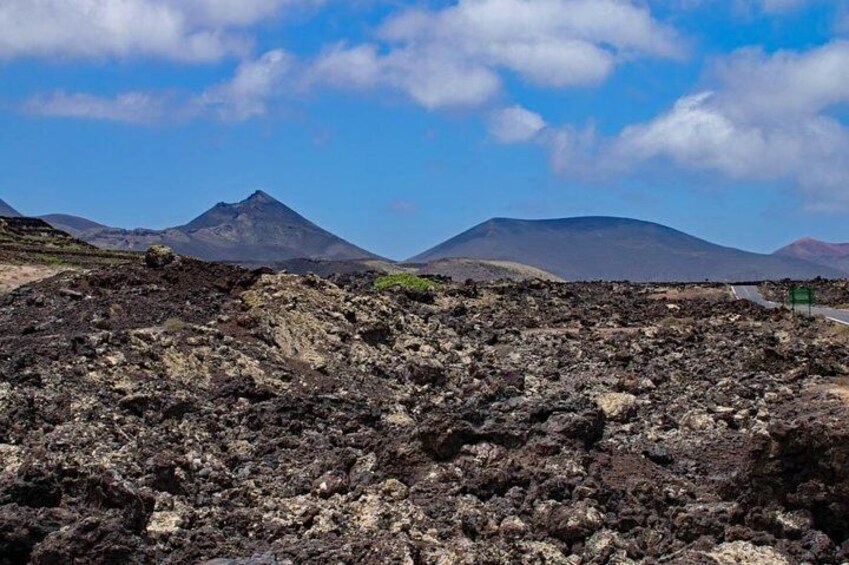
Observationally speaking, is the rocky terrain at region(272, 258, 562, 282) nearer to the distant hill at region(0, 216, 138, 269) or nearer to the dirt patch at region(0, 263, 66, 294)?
the distant hill at region(0, 216, 138, 269)

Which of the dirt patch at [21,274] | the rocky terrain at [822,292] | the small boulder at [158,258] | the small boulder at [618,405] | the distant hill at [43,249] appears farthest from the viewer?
the distant hill at [43,249]

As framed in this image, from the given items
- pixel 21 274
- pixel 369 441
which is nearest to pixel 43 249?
pixel 21 274

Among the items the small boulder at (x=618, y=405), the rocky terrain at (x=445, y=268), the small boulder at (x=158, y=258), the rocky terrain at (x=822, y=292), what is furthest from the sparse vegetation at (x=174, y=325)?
the rocky terrain at (x=445, y=268)

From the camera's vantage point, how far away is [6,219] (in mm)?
80688

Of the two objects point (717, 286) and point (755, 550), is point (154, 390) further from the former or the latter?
point (717, 286)

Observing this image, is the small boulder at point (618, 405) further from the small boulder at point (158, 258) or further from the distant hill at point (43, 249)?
→ the distant hill at point (43, 249)

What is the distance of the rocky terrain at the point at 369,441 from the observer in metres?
8.78

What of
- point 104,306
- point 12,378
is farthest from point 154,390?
point 104,306

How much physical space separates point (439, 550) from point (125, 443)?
491 cm

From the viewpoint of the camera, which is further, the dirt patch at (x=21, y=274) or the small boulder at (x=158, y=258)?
the dirt patch at (x=21, y=274)

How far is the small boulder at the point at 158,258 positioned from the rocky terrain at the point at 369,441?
4.72ft

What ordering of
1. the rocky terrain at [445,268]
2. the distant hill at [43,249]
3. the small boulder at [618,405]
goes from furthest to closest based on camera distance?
1. the rocky terrain at [445,268]
2. the distant hill at [43,249]
3. the small boulder at [618,405]

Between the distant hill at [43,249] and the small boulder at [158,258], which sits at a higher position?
the distant hill at [43,249]

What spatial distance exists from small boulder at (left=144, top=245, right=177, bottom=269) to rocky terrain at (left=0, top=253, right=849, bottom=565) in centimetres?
144
